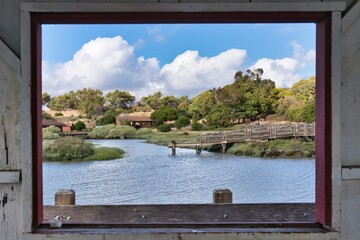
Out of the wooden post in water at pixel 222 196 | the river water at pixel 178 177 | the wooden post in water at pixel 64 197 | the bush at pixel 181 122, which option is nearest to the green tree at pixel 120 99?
the river water at pixel 178 177

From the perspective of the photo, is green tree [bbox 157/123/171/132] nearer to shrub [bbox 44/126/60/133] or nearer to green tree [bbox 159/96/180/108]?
green tree [bbox 159/96/180/108]

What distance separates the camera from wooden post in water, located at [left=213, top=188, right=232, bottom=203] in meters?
3.22

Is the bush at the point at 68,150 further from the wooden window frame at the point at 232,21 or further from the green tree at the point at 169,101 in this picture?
the wooden window frame at the point at 232,21

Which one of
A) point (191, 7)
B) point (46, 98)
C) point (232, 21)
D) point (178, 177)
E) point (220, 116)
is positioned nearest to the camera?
point (191, 7)

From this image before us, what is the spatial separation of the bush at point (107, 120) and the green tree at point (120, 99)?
3.2 inches

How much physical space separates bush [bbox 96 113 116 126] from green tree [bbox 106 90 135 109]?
0.08 meters

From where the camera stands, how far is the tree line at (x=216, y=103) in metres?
2.93

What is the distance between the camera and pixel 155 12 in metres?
1.51

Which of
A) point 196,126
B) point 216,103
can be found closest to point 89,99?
point 196,126

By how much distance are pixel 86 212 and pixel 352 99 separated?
6.99ft

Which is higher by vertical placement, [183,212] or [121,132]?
[121,132]

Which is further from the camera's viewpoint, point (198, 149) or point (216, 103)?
point (198, 149)

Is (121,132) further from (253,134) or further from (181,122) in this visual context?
(253,134)

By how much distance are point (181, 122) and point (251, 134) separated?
0.75 meters
